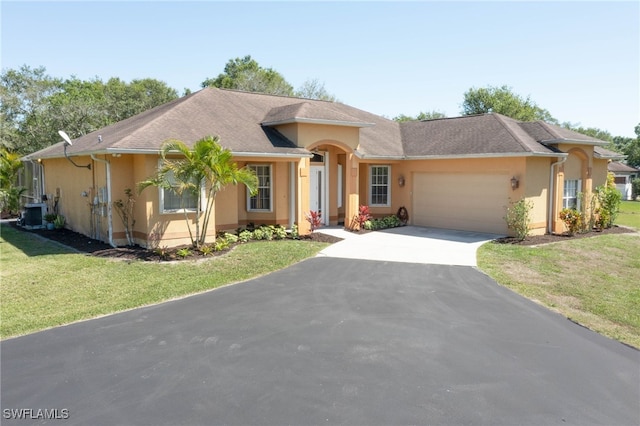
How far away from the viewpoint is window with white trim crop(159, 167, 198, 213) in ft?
44.8

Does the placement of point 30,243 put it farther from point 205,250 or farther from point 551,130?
point 551,130

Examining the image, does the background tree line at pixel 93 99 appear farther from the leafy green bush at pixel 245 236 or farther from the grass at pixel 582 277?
the leafy green bush at pixel 245 236

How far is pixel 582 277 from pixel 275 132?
11.3 meters

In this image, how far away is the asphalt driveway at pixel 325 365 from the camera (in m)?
5.08

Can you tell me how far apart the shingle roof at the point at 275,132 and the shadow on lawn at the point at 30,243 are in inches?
121

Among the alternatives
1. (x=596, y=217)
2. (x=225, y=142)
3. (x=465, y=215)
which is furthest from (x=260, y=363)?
(x=596, y=217)

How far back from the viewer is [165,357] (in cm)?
648

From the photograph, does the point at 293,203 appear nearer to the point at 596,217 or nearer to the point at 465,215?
the point at 465,215

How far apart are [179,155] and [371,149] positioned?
870 cm

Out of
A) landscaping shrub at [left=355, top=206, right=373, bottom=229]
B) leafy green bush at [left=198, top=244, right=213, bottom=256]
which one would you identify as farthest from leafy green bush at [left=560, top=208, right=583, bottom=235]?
leafy green bush at [left=198, top=244, right=213, bottom=256]

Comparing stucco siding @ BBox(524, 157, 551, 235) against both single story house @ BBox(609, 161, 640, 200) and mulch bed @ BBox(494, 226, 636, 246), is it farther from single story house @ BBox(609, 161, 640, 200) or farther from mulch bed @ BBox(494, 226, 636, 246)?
single story house @ BBox(609, 161, 640, 200)

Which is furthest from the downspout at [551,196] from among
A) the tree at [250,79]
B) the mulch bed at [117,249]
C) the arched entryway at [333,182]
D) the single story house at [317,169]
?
the tree at [250,79]

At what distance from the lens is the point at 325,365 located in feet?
20.4

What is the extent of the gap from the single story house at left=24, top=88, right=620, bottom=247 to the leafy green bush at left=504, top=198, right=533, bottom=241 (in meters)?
0.63
